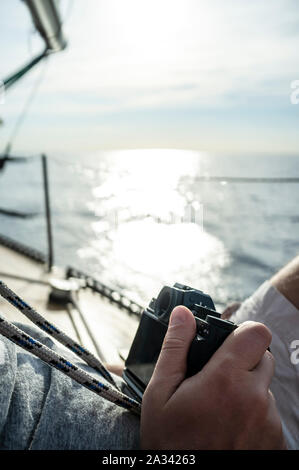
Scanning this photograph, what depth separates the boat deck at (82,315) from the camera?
76.5 inches

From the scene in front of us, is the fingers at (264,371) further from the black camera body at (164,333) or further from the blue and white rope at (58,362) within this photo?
the blue and white rope at (58,362)

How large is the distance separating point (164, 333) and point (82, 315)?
1.65m

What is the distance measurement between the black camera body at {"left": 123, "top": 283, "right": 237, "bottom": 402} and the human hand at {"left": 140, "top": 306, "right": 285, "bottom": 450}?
2 cm

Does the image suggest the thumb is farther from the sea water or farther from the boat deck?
the sea water

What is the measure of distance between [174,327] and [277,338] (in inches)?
20.7

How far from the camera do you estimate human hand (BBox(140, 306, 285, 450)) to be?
1.65 feet

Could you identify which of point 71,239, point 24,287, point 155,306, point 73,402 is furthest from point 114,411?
point 71,239

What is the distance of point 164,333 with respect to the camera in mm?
695

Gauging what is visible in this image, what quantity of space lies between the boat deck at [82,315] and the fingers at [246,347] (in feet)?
3.44

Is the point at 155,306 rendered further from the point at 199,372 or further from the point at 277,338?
the point at 277,338

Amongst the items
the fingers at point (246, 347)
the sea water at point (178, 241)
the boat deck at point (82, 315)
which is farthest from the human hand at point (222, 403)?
the sea water at point (178, 241)

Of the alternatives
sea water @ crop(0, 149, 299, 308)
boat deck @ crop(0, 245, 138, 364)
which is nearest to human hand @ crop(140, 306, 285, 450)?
boat deck @ crop(0, 245, 138, 364)

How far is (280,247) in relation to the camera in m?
15.2

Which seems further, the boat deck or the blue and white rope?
the boat deck
